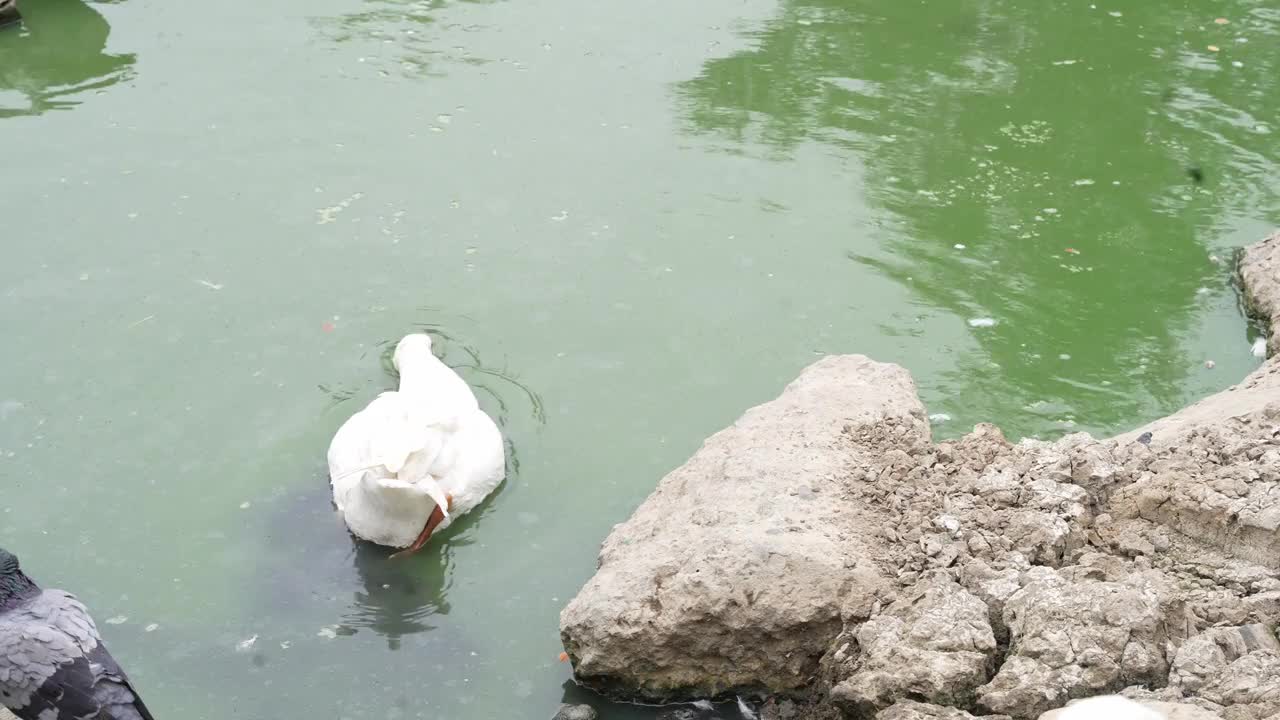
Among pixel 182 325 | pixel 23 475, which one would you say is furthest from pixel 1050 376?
pixel 23 475

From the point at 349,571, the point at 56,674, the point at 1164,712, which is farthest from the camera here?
the point at 349,571

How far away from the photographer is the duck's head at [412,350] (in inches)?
210

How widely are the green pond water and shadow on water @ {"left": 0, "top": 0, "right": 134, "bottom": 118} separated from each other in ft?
0.10

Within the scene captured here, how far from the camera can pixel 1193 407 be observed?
5066mm

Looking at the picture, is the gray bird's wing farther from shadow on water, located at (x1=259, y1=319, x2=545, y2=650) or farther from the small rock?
the small rock

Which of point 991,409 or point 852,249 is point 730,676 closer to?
point 991,409

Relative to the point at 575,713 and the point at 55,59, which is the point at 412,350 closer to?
the point at 575,713

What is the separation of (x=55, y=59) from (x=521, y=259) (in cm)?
384

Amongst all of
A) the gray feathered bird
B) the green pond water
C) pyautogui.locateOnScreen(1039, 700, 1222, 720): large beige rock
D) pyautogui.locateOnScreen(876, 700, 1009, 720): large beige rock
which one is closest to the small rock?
the green pond water

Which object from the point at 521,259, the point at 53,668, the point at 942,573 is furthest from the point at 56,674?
the point at 521,259

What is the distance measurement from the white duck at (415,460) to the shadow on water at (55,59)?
3912mm

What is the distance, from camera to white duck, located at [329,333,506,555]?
4.57 metres

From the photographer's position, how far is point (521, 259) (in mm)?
6379

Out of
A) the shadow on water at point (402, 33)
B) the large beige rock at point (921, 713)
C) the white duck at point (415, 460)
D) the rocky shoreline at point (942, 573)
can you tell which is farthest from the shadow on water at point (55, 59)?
the large beige rock at point (921, 713)
